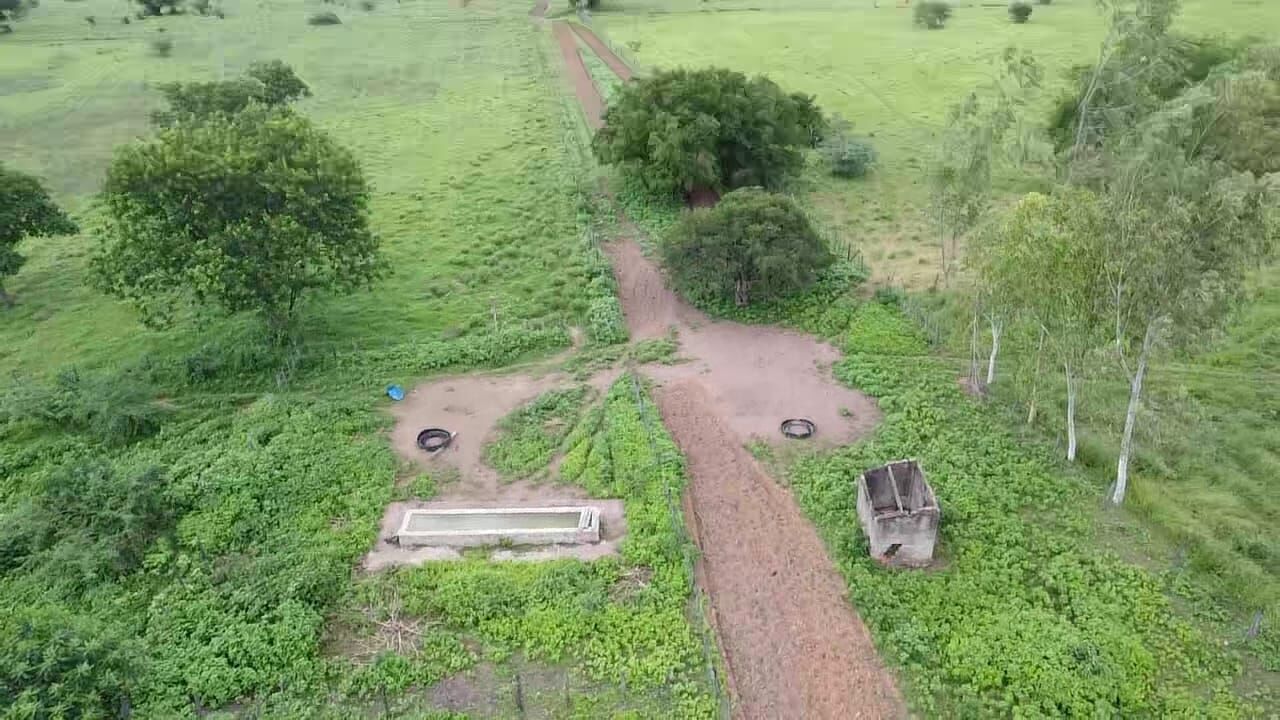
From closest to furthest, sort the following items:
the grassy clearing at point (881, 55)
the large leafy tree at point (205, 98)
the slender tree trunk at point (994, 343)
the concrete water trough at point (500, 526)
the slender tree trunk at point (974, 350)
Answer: the concrete water trough at point (500, 526), the slender tree trunk at point (974, 350), the slender tree trunk at point (994, 343), the grassy clearing at point (881, 55), the large leafy tree at point (205, 98)

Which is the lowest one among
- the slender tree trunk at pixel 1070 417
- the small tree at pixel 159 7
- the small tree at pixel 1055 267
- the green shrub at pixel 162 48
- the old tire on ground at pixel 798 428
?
the old tire on ground at pixel 798 428

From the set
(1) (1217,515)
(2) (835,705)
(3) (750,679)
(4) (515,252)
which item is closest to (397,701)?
(3) (750,679)

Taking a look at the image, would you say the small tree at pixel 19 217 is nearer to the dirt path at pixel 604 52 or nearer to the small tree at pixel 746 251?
the small tree at pixel 746 251

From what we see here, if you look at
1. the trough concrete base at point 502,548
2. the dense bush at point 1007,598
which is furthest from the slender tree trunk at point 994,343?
the trough concrete base at point 502,548

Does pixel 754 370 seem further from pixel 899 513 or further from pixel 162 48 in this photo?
pixel 162 48

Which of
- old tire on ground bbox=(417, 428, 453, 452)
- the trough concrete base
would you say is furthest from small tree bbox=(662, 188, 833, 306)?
the trough concrete base
